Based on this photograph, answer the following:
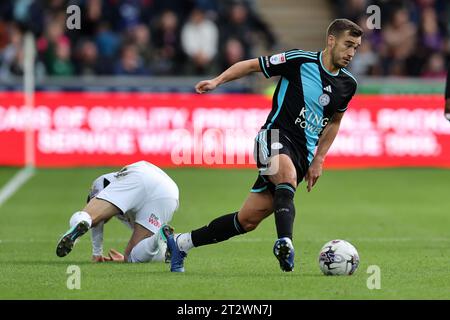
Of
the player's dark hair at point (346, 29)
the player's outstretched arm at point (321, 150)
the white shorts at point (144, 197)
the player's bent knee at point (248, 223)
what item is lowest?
the player's bent knee at point (248, 223)

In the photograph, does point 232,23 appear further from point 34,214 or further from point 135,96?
point 34,214

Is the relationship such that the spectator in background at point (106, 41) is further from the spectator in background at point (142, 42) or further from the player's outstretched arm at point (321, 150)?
the player's outstretched arm at point (321, 150)

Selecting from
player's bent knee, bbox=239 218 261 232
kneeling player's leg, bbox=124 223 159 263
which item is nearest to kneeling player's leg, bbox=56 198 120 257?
A: kneeling player's leg, bbox=124 223 159 263

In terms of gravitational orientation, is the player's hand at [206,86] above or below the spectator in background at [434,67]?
below

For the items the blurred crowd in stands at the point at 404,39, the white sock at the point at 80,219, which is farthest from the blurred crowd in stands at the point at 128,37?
the white sock at the point at 80,219

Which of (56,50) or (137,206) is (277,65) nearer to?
(137,206)

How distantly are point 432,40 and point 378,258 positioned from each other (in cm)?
1517

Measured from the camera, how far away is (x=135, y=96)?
67.3 feet

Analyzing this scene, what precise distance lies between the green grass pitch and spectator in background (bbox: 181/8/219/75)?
12.2ft

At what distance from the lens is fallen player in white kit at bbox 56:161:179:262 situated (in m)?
9.72

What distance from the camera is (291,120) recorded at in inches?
363

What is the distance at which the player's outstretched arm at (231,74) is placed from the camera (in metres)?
8.73

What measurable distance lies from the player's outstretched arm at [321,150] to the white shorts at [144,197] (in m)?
1.32

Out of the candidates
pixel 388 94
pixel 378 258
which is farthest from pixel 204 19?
pixel 378 258
